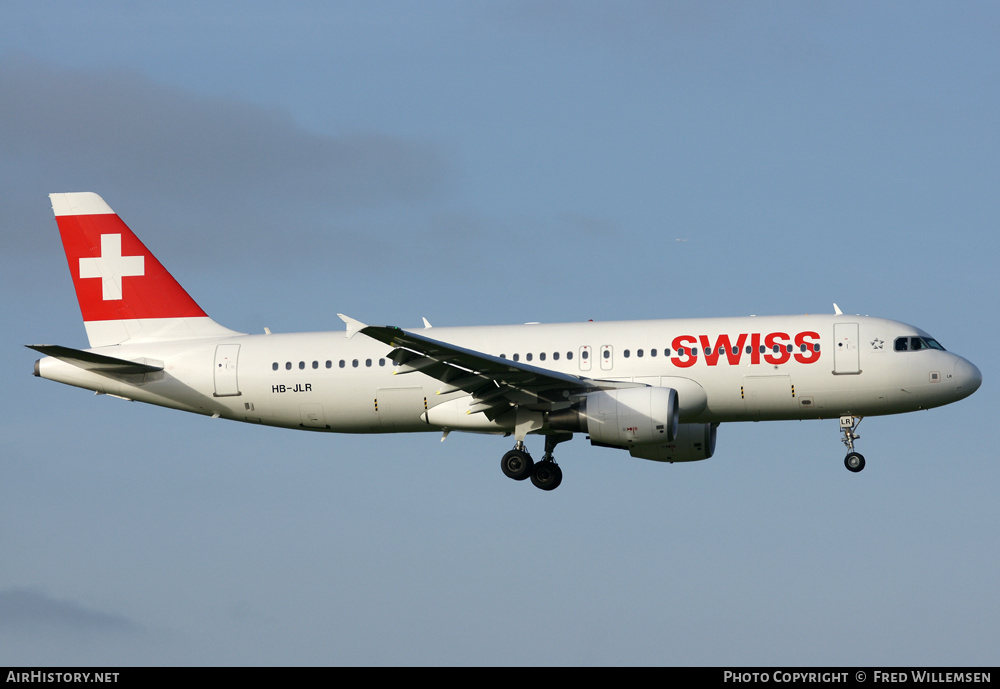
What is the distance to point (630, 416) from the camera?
40594mm

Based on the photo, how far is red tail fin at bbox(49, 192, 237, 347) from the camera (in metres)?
47.6

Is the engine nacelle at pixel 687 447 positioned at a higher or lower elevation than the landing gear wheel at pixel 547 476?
higher

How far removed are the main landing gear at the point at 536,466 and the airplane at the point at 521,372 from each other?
45mm

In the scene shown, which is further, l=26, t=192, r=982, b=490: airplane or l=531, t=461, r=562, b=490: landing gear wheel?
l=531, t=461, r=562, b=490: landing gear wheel

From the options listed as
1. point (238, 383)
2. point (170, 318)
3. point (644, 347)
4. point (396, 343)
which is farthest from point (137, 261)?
point (644, 347)

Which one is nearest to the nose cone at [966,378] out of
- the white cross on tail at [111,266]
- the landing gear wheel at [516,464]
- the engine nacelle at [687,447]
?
the engine nacelle at [687,447]

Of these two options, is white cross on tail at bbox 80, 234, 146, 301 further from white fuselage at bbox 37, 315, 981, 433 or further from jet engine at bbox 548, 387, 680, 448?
jet engine at bbox 548, 387, 680, 448

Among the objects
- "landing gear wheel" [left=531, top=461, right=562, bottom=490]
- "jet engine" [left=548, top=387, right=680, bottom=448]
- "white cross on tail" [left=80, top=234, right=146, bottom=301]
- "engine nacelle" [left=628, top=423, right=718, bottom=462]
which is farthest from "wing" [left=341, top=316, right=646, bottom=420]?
"white cross on tail" [left=80, top=234, right=146, bottom=301]

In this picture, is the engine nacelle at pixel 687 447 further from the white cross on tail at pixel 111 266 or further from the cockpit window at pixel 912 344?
the white cross on tail at pixel 111 266

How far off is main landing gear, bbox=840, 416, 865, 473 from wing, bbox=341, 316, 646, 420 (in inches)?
251

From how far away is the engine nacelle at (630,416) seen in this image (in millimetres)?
40375

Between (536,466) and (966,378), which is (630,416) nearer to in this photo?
(536,466)
